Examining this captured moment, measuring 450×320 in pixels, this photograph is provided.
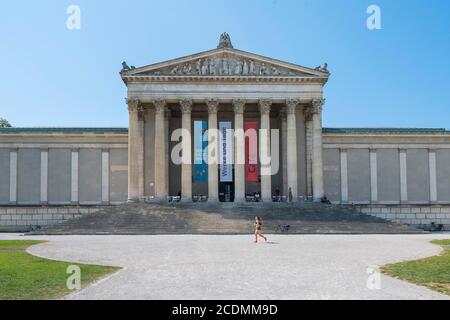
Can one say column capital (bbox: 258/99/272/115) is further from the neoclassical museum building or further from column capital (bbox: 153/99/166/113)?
column capital (bbox: 153/99/166/113)

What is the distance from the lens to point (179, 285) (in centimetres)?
1472

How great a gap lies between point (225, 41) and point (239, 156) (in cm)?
1324

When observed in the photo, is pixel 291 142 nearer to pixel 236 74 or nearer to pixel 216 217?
pixel 236 74

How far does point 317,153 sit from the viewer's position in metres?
55.5

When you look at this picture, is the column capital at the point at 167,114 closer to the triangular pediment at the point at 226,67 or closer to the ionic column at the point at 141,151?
the ionic column at the point at 141,151

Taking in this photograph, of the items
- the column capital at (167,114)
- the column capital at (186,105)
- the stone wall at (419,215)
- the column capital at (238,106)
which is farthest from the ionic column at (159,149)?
the stone wall at (419,215)

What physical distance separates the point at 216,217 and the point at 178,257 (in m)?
24.2

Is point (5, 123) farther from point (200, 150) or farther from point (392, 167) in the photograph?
point (392, 167)

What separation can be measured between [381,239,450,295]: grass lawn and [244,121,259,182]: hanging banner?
3369 centimetres

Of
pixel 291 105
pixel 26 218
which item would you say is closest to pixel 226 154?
pixel 291 105

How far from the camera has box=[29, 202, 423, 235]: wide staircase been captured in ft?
141

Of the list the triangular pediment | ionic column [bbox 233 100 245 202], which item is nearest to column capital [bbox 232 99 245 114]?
ionic column [bbox 233 100 245 202]
